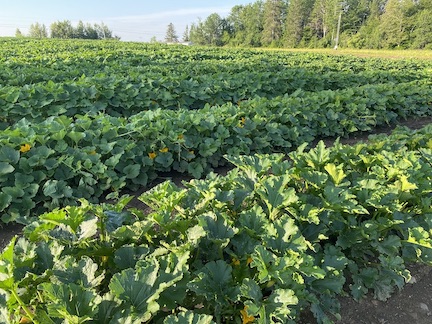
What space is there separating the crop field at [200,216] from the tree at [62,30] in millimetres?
67434

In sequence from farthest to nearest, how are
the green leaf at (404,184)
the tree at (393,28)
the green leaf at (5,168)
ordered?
1. the tree at (393,28)
2. the green leaf at (5,168)
3. the green leaf at (404,184)

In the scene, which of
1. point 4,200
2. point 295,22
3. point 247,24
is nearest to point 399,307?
point 4,200

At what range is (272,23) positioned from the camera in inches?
2488

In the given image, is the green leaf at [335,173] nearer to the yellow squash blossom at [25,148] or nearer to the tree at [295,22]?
the yellow squash blossom at [25,148]

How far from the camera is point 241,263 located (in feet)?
5.81

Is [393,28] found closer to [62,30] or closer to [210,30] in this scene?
[210,30]

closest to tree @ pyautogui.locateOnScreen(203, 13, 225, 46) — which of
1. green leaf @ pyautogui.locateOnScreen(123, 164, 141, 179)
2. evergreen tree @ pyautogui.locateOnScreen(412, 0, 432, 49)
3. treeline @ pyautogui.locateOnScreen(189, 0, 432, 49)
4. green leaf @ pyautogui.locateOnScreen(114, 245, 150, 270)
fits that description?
treeline @ pyautogui.locateOnScreen(189, 0, 432, 49)

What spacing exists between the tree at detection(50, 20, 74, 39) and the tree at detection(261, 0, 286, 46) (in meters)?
37.3

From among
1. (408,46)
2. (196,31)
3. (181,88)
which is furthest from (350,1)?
(181,88)

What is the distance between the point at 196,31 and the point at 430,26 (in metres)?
48.6

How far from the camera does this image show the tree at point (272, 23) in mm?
63438

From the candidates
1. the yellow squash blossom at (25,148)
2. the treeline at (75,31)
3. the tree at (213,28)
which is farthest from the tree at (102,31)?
the yellow squash blossom at (25,148)

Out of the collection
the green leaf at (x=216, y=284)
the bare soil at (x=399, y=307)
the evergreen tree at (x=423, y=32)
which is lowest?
the bare soil at (x=399, y=307)

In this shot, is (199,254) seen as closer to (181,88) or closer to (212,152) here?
(212,152)
